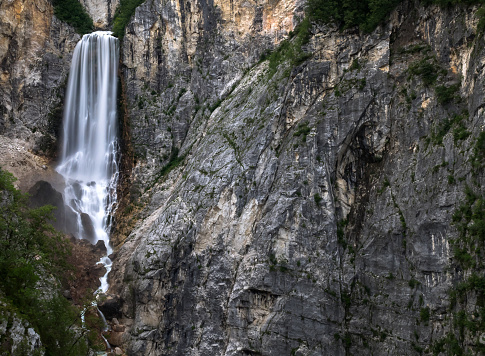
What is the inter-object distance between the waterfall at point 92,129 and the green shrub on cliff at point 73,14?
3036 mm

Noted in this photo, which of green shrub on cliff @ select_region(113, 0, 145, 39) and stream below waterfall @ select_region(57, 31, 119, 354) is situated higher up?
green shrub on cliff @ select_region(113, 0, 145, 39)

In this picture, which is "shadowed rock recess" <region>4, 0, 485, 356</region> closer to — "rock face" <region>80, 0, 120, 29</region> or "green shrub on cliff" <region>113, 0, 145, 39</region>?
"green shrub on cliff" <region>113, 0, 145, 39</region>

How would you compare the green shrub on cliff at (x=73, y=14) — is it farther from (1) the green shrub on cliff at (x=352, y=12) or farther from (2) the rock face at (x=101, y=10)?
(1) the green shrub on cliff at (x=352, y=12)

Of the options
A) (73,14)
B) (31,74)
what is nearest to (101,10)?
(73,14)

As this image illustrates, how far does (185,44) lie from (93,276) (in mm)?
23136

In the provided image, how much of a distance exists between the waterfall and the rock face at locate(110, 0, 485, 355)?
752 cm

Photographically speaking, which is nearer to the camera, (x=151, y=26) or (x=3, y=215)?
(x=3, y=215)

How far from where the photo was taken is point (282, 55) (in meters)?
34.2

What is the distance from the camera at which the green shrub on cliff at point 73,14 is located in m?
44.4

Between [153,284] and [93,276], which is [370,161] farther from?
[93,276]

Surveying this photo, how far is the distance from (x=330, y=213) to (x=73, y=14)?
35734 millimetres

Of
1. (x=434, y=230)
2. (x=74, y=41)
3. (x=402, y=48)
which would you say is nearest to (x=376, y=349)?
(x=434, y=230)

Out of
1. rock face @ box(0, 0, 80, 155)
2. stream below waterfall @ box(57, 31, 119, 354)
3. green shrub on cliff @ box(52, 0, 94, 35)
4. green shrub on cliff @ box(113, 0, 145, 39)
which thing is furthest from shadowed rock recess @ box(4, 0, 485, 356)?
green shrub on cliff @ box(52, 0, 94, 35)

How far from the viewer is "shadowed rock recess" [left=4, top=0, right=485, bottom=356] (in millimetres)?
21875
